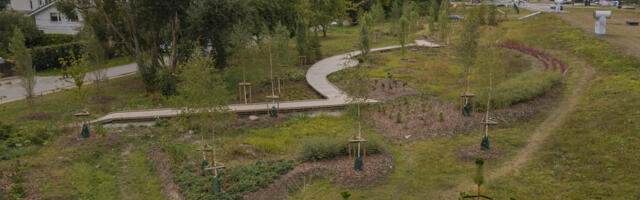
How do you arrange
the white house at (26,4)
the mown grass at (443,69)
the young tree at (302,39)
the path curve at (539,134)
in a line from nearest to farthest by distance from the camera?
the path curve at (539,134)
the mown grass at (443,69)
the young tree at (302,39)
the white house at (26,4)

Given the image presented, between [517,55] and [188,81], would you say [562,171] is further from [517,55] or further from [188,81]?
[517,55]

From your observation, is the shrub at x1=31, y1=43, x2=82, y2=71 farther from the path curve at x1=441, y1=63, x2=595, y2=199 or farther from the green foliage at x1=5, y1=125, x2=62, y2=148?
the path curve at x1=441, y1=63, x2=595, y2=199

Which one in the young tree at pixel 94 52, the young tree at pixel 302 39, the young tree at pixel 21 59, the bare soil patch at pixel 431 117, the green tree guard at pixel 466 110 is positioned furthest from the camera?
the young tree at pixel 302 39

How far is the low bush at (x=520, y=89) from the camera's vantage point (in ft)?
64.4

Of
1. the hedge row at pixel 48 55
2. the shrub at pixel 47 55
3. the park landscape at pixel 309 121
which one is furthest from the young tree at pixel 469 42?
the shrub at pixel 47 55

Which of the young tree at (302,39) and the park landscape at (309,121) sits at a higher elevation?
the young tree at (302,39)

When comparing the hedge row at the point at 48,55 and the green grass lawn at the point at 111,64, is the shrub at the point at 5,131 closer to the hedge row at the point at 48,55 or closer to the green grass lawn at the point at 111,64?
the green grass lawn at the point at 111,64

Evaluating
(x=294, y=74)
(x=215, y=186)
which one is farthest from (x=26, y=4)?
(x=215, y=186)

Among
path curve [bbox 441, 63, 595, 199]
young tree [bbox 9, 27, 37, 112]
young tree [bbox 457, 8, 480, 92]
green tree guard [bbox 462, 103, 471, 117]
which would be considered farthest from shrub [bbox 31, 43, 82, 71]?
path curve [bbox 441, 63, 595, 199]

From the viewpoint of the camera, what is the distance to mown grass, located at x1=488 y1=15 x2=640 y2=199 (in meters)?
12.2

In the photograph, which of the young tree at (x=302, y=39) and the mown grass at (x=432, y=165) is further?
the young tree at (x=302, y=39)

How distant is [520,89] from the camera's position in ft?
67.2

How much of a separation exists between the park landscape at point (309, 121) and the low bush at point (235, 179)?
0.19 feet

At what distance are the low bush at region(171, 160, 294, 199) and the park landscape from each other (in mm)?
59
